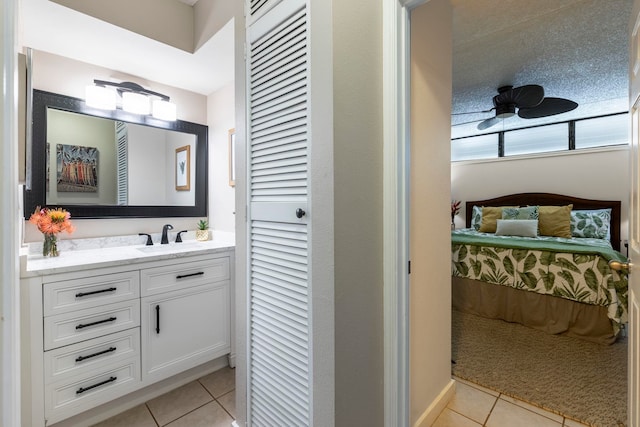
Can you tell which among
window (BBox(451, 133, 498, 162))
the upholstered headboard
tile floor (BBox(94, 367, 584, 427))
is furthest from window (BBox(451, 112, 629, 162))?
tile floor (BBox(94, 367, 584, 427))

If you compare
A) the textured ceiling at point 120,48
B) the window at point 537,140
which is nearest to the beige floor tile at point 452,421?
the textured ceiling at point 120,48

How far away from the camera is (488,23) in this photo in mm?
2133

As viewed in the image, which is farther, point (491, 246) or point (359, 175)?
point (491, 246)

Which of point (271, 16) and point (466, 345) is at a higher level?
point (271, 16)

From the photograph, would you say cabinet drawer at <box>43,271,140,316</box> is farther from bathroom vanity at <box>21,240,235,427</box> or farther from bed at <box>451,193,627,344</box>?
bed at <box>451,193,627,344</box>

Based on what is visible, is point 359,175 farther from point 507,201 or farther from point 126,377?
point 507,201

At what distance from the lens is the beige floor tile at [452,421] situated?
162 cm

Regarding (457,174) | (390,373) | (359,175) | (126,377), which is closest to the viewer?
(359,175)

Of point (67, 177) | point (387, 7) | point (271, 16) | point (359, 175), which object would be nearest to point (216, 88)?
point (67, 177)

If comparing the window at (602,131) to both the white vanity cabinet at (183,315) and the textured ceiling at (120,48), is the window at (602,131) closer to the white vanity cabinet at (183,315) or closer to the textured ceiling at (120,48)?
the textured ceiling at (120,48)

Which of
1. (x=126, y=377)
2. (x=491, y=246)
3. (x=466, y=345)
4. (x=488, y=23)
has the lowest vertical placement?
(x=466, y=345)

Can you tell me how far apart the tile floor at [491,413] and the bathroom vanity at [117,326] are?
5.09 ft

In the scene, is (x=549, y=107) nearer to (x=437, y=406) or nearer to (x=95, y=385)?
(x=437, y=406)

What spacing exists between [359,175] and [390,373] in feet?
2.58
